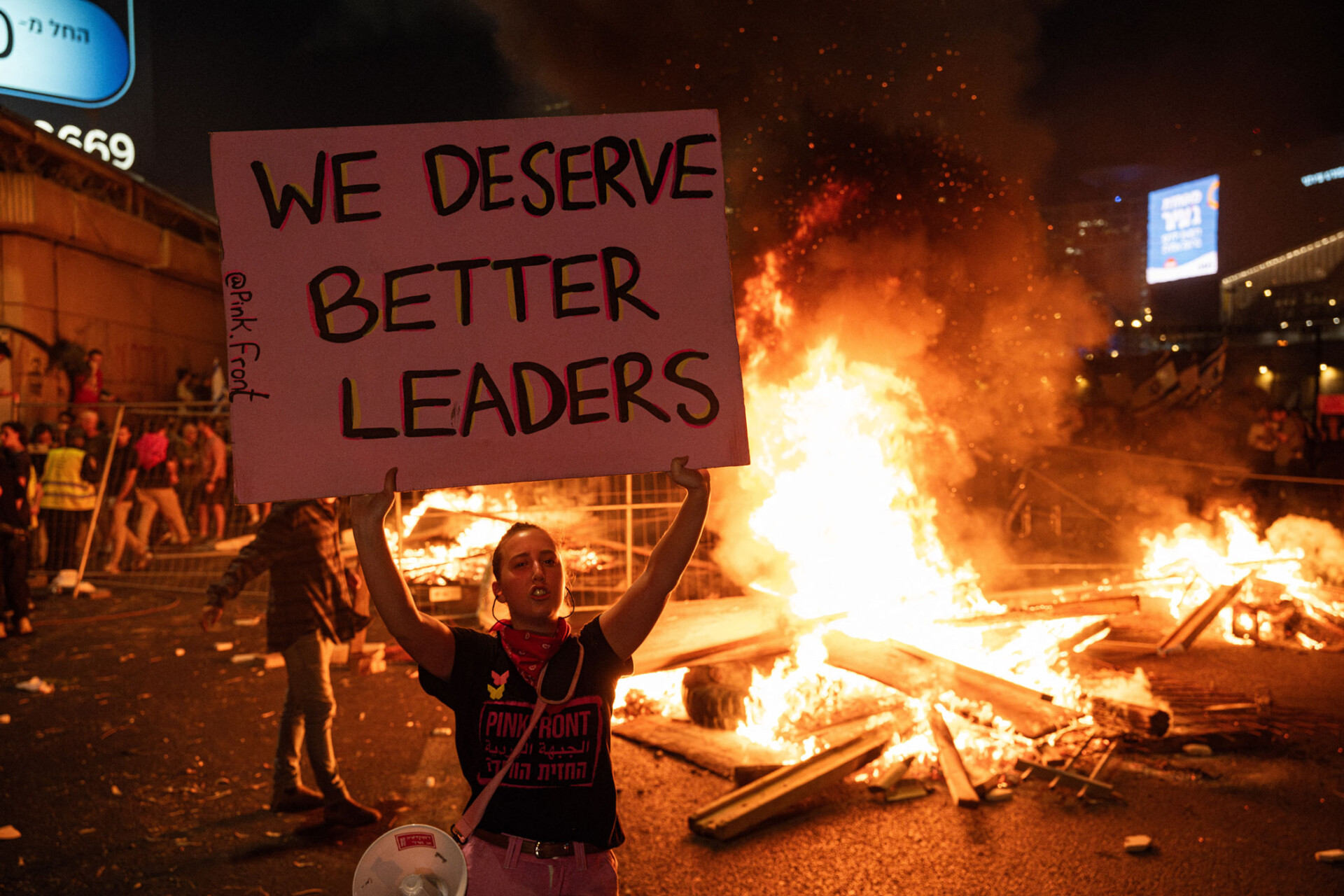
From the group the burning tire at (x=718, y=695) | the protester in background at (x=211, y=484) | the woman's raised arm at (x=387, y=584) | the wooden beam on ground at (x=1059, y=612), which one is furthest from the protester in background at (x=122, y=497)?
the woman's raised arm at (x=387, y=584)

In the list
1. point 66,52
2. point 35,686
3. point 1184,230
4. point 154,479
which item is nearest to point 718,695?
point 35,686

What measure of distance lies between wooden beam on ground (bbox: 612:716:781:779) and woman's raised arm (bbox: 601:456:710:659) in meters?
3.29

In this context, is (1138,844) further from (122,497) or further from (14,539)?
(122,497)

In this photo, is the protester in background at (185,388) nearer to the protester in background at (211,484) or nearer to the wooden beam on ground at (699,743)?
the protester in background at (211,484)

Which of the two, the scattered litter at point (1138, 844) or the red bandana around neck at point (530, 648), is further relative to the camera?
the scattered litter at point (1138, 844)

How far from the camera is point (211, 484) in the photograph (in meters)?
12.7

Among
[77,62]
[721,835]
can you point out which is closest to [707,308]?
[721,835]

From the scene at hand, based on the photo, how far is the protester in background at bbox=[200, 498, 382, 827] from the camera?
464cm

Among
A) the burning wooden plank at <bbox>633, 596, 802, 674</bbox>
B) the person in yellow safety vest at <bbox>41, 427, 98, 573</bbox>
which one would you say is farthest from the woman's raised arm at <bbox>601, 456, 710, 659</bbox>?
the person in yellow safety vest at <bbox>41, 427, 98, 573</bbox>

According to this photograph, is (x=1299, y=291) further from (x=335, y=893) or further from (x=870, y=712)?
(x=335, y=893)

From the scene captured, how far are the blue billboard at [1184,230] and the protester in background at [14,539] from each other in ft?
149

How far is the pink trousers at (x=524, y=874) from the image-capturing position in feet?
6.92

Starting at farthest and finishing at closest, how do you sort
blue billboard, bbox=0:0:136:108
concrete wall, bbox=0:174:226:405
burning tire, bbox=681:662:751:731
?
blue billboard, bbox=0:0:136:108 → concrete wall, bbox=0:174:226:405 → burning tire, bbox=681:662:751:731

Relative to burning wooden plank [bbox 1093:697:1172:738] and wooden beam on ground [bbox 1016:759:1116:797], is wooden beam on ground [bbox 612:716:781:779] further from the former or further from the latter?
burning wooden plank [bbox 1093:697:1172:738]
